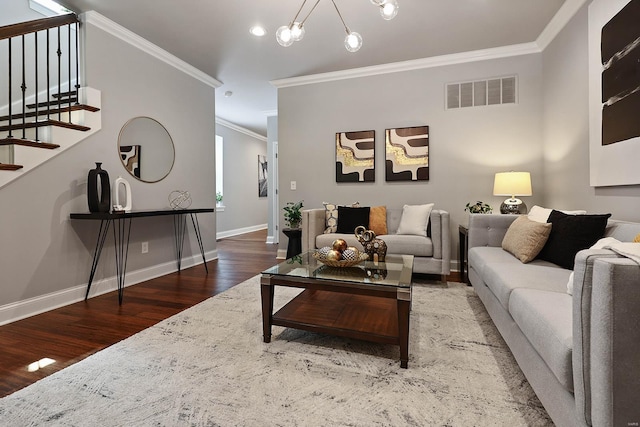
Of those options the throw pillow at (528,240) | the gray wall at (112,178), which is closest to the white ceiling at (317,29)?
the gray wall at (112,178)

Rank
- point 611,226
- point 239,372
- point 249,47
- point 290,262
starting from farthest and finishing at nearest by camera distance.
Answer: point 249,47 → point 290,262 → point 611,226 → point 239,372

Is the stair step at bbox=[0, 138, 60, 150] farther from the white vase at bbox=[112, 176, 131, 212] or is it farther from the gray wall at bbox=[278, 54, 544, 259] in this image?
the gray wall at bbox=[278, 54, 544, 259]

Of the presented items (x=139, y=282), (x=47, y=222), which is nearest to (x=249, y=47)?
(x=47, y=222)

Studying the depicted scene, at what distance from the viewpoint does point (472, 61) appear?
3.81 meters

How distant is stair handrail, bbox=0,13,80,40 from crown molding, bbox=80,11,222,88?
15 centimetres

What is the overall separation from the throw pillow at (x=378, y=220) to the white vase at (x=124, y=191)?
2.55 m

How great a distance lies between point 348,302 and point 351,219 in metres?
1.61

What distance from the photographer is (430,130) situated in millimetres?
3996

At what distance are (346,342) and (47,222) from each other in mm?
2638

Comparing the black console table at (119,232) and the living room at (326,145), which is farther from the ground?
the living room at (326,145)

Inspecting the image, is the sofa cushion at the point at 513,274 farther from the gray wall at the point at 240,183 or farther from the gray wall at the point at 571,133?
the gray wall at the point at 240,183

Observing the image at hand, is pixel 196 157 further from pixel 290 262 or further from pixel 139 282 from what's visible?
pixel 290 262

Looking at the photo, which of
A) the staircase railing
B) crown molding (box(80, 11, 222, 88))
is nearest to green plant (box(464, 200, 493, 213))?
crown molding (box(80, 11, 222, 88))

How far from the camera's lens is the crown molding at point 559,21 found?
9.01ft
